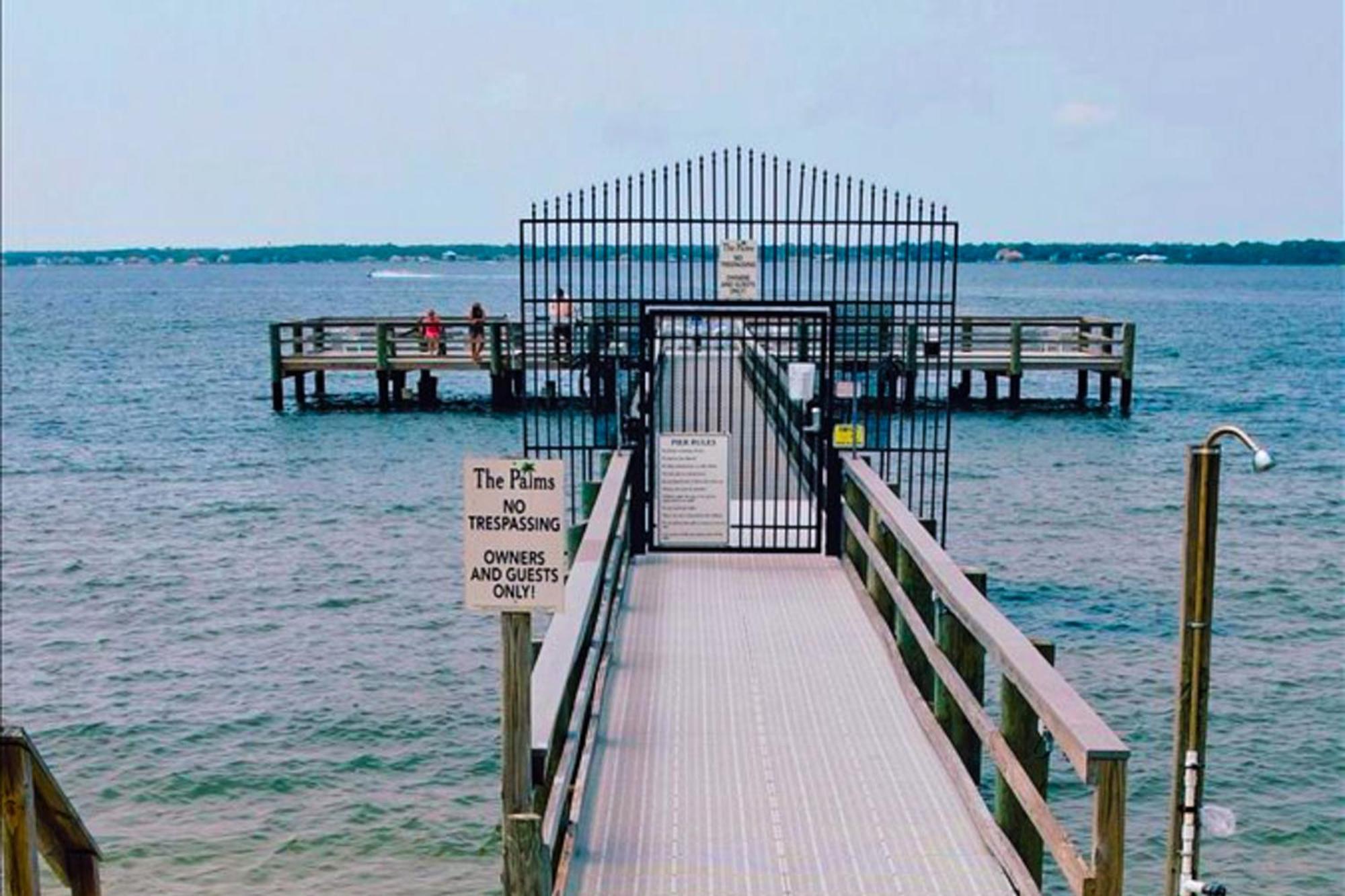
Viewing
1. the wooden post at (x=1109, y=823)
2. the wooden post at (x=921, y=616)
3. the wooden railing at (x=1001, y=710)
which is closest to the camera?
the wooden post at (x=1109, y=823)

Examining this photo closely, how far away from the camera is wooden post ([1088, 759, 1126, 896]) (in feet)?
17.3

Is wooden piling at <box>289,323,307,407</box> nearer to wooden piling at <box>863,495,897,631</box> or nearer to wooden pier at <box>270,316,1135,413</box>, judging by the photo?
wooden pier at <box>270,316,1135,413</box>

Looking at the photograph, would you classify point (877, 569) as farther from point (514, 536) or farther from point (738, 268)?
point (514, 536)

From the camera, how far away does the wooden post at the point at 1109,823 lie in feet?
17.3

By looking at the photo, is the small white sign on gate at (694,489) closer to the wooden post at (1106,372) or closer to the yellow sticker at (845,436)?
the yellow sticker at (845,436)

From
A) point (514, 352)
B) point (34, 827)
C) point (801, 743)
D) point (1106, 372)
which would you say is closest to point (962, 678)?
point (801, 743)

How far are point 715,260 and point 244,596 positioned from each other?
9.19m

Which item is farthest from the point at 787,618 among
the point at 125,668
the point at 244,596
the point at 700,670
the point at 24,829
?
the point at 244,596

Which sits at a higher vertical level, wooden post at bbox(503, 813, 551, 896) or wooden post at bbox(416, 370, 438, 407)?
wooden post at bbox(503, 813, 551, 896)

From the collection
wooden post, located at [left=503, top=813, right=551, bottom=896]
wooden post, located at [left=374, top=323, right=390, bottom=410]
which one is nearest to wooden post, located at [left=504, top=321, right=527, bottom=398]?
wooden post, located at [left=374, top=323, right=390, bottom=410]

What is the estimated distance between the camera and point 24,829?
169 inches

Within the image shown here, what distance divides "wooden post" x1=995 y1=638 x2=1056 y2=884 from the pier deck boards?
178mm

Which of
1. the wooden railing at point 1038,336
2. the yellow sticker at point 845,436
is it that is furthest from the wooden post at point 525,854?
the wooden railing at point 1038,336

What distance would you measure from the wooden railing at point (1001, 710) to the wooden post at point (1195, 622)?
0.73 meters
